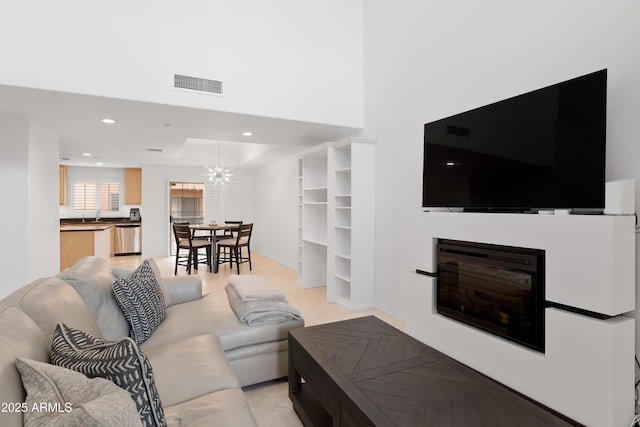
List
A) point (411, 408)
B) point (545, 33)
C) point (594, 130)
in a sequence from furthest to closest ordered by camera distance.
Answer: point (545, 33)
point (594, 130)
point (411, 408)

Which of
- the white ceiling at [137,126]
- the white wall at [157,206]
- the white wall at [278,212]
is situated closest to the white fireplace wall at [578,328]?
the white ceiling at [137,126]

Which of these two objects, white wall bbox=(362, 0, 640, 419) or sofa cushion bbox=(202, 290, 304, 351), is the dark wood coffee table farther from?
white wall bbox=(362, 0, 640, 419)

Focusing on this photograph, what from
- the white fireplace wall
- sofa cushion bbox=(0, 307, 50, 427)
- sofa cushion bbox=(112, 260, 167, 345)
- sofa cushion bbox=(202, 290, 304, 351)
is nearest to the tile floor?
sofa cushion bbox=(202, 290, 304, 351)

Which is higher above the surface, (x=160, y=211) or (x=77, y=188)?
(x=77, y=188)

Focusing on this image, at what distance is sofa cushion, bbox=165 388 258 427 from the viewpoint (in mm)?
1288

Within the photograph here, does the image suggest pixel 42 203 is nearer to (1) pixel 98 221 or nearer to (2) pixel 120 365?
(2) pixel 120 365

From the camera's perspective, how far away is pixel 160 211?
8.40 meters

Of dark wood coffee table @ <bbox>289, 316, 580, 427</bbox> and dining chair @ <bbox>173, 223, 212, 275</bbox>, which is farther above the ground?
dining chair @ <bbox>173, 223, 212, 275</bbox>

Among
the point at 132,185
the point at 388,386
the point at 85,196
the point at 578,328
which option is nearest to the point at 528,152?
the point at 578,328

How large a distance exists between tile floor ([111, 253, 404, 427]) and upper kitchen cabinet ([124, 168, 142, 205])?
1.62 m

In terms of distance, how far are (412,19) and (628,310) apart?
3.36m

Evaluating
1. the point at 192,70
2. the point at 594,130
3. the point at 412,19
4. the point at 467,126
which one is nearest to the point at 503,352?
the point at 594,130

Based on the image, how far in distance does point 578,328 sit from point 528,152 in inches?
44.1

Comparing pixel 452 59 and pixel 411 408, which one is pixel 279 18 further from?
pixel 411 408
